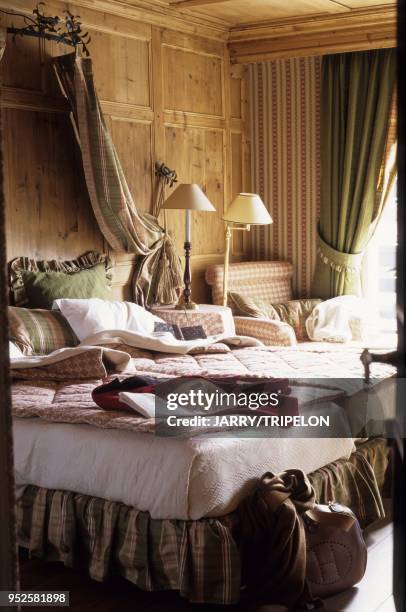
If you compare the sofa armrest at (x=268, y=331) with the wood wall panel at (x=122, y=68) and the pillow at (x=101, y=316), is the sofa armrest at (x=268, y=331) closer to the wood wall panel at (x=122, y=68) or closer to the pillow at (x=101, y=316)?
the pillow at (x=101, y=316)

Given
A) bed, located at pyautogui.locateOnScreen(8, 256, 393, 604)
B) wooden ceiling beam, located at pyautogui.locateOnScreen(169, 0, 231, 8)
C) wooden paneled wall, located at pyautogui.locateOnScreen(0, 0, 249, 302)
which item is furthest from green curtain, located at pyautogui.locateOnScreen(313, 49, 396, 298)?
bed, located at pyautogui.locateOnScreen(8, 256, 393, 604)

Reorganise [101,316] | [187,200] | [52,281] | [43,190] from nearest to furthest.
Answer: [101,316]
[52,281]
[43,190]
[187,200]

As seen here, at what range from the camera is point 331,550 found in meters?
3.03

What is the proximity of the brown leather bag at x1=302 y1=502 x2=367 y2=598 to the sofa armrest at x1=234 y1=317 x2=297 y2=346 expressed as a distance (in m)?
2.46

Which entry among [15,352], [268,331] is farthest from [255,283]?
[15,352]

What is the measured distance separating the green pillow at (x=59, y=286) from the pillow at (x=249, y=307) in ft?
4.09

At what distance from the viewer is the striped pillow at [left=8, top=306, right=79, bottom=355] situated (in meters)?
4.31

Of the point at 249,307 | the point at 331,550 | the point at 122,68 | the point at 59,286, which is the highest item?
the point at 122,68

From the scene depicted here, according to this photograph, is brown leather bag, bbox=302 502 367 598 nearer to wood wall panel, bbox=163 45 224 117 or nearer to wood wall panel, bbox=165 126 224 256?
wood wall panel, bbox=165 126 224 256

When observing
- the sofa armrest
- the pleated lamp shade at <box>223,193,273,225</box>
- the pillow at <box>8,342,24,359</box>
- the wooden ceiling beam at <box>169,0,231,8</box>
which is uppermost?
the wooden ceiling beam at <box>169,0,231,8</box>

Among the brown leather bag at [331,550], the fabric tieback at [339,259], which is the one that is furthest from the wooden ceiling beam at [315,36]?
the brown leather bag at [331,550]

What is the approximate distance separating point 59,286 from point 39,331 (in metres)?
0.48

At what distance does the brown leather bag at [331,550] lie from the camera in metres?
3.02

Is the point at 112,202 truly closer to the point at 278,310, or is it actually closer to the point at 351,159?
the point at 278,310
